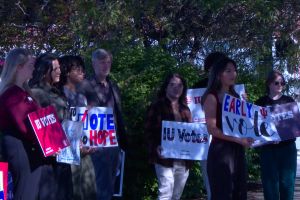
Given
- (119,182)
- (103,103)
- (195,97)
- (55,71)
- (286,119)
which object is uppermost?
(55,71)

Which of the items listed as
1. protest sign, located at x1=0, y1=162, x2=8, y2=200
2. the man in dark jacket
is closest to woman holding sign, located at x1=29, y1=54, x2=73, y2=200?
the man in dark jacket

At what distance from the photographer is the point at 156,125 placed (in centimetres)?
898

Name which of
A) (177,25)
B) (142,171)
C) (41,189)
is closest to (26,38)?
(177,25)

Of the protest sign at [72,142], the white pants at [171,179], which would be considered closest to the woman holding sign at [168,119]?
the white pants at [171,179]

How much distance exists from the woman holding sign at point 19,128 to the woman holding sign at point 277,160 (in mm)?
3209

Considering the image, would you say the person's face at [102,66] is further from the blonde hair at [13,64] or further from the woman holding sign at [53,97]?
the blonde hair at [13,64]

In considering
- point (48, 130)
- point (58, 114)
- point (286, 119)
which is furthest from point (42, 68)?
point (286, 119)

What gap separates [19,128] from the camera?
690 cm

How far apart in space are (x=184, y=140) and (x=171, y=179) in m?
0.49

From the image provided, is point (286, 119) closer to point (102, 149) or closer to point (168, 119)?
point (168, 119)

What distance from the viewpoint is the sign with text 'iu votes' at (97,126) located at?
8305 millimetres

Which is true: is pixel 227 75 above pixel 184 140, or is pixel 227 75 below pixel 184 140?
above

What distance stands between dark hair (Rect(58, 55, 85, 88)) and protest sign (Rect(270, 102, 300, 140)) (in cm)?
236

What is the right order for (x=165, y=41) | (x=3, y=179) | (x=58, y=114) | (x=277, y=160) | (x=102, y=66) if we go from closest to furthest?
(x=3, y=179) → (x=58, y=114) → (x=102, y=66) → (x=277, y=160) → (x=165, y=41)
